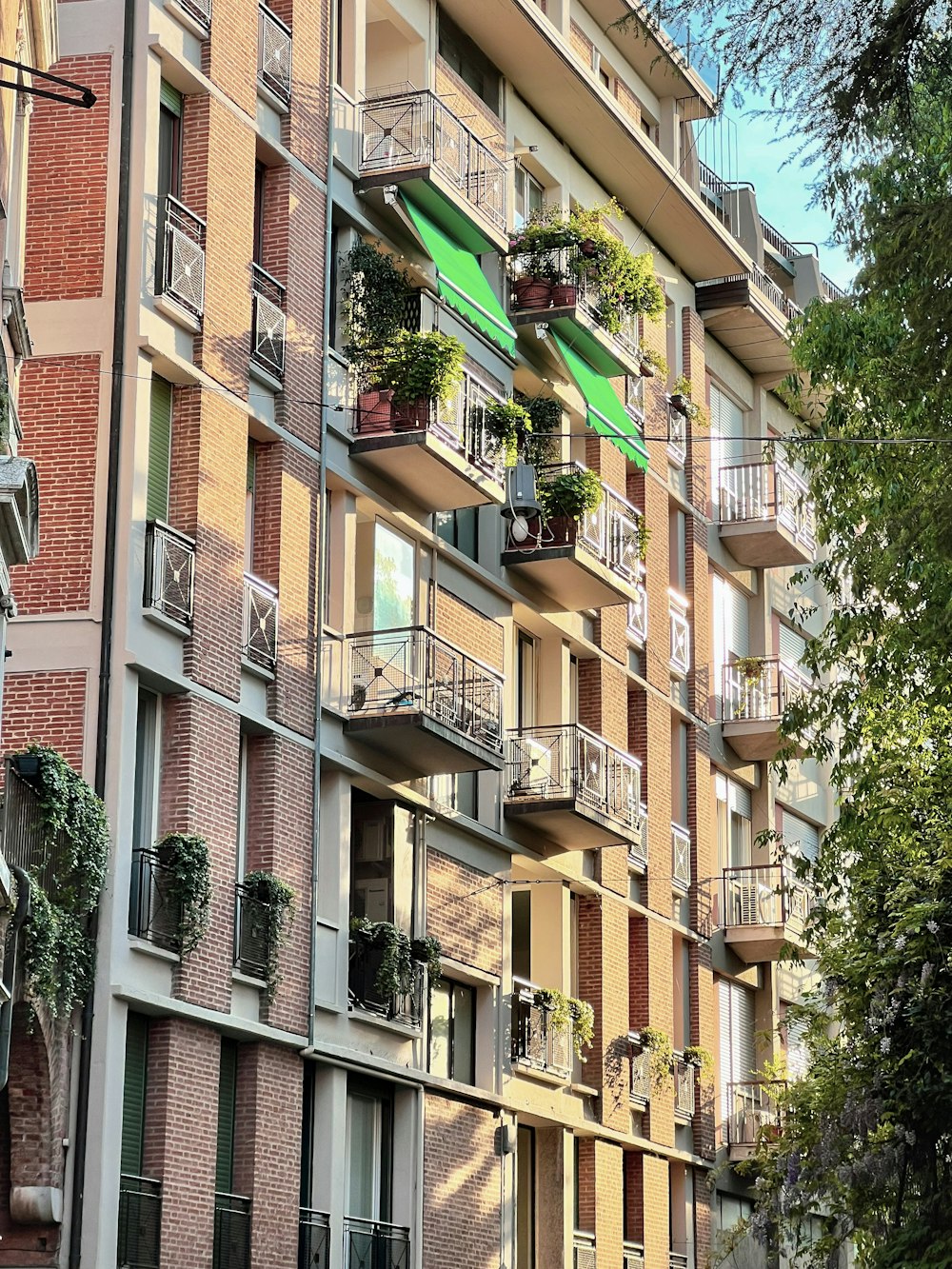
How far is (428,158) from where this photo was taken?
27.7 metres

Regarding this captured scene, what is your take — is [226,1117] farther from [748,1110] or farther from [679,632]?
[679,632]

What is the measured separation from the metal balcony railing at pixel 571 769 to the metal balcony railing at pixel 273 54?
865 centimetres

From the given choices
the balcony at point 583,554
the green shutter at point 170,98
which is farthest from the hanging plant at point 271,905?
the green shutter at point 170,98

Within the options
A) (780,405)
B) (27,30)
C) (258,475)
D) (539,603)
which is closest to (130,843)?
(258,475)

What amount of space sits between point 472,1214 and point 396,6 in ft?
49.7

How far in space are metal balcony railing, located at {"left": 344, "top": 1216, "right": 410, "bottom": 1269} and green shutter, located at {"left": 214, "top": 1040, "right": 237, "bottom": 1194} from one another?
225cm

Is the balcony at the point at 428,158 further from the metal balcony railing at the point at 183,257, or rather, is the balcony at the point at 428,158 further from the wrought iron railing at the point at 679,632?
the wrought iron railing at the point at 679,632

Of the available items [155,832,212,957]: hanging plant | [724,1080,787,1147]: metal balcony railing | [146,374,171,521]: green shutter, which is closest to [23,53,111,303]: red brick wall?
[146,374,171,521]: green shutter

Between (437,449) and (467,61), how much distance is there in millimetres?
7763

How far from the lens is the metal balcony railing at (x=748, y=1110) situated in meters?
35.8

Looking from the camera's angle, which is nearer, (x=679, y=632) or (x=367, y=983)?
(x=367, y=983)

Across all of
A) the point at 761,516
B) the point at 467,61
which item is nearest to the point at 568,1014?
the point at 761,516

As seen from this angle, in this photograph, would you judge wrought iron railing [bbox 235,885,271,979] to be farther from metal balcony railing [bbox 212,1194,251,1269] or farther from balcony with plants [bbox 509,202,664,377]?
balcony with plants [bbox 509,202,664,377]

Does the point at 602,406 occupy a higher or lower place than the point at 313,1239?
higher
